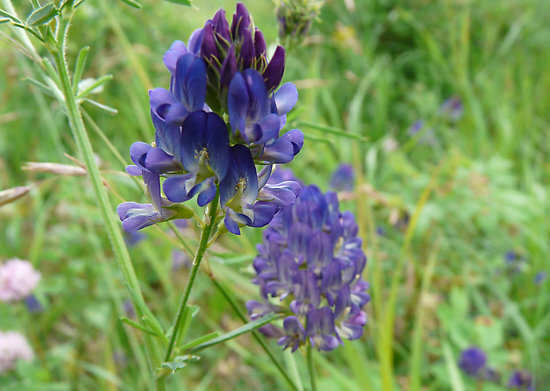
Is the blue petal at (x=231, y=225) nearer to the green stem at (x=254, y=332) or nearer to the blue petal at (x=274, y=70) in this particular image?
the blue petal at (x=274, y=70)

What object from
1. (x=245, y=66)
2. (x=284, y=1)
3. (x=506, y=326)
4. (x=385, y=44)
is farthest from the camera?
(x=385, y=44)

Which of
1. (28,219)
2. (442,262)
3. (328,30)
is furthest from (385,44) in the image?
(28,219)

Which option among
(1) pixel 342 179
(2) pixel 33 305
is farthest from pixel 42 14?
(1) pixel 342 179

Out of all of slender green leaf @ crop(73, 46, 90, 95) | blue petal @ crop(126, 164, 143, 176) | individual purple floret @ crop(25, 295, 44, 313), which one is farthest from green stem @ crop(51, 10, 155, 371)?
individual purple floret @ crop(25, 295, 44, 313)

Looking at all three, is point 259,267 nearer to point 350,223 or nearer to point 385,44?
point 350,223

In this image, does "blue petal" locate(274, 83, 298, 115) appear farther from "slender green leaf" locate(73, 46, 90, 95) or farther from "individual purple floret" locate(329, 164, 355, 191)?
"individual purple floret" locate(329, 164, 355, 191)

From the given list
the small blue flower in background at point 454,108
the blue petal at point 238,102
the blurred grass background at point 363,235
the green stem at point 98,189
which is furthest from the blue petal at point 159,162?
the small blue flower in background at point 454,108
